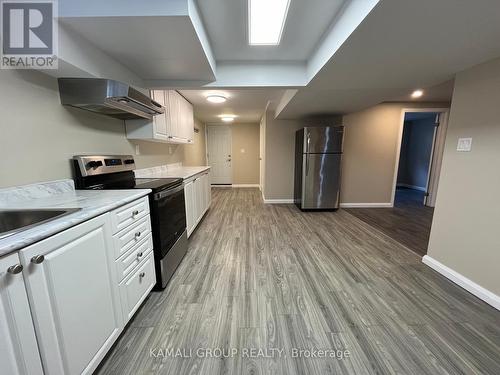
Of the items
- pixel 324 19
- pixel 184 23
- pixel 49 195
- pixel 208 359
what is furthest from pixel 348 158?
pixel 49 195

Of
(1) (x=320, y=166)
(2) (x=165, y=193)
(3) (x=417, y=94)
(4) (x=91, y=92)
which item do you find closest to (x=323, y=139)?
(1) (x=320, y=166)

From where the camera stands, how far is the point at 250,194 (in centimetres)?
573

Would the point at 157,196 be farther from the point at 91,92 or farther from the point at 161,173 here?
the point at 161,173

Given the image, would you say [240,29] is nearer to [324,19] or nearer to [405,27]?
[324,19]

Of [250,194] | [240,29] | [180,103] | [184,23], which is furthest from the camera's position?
[250,194]

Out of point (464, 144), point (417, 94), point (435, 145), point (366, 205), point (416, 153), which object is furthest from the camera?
point (416, 153)

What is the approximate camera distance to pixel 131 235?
137 cm

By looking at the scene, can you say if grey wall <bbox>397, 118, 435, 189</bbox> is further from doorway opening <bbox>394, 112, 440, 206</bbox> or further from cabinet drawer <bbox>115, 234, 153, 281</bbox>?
cabinet drawer <bbox>115, 234, 153, 281</bbox>

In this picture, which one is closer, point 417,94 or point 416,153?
point 417,94

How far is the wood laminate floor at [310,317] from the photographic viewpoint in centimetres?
115

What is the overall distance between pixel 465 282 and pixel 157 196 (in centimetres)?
286

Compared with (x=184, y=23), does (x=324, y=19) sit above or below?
above

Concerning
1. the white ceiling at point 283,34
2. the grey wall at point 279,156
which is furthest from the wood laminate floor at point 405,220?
the white ceiling at point 283,34

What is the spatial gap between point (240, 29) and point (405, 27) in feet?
3.86
